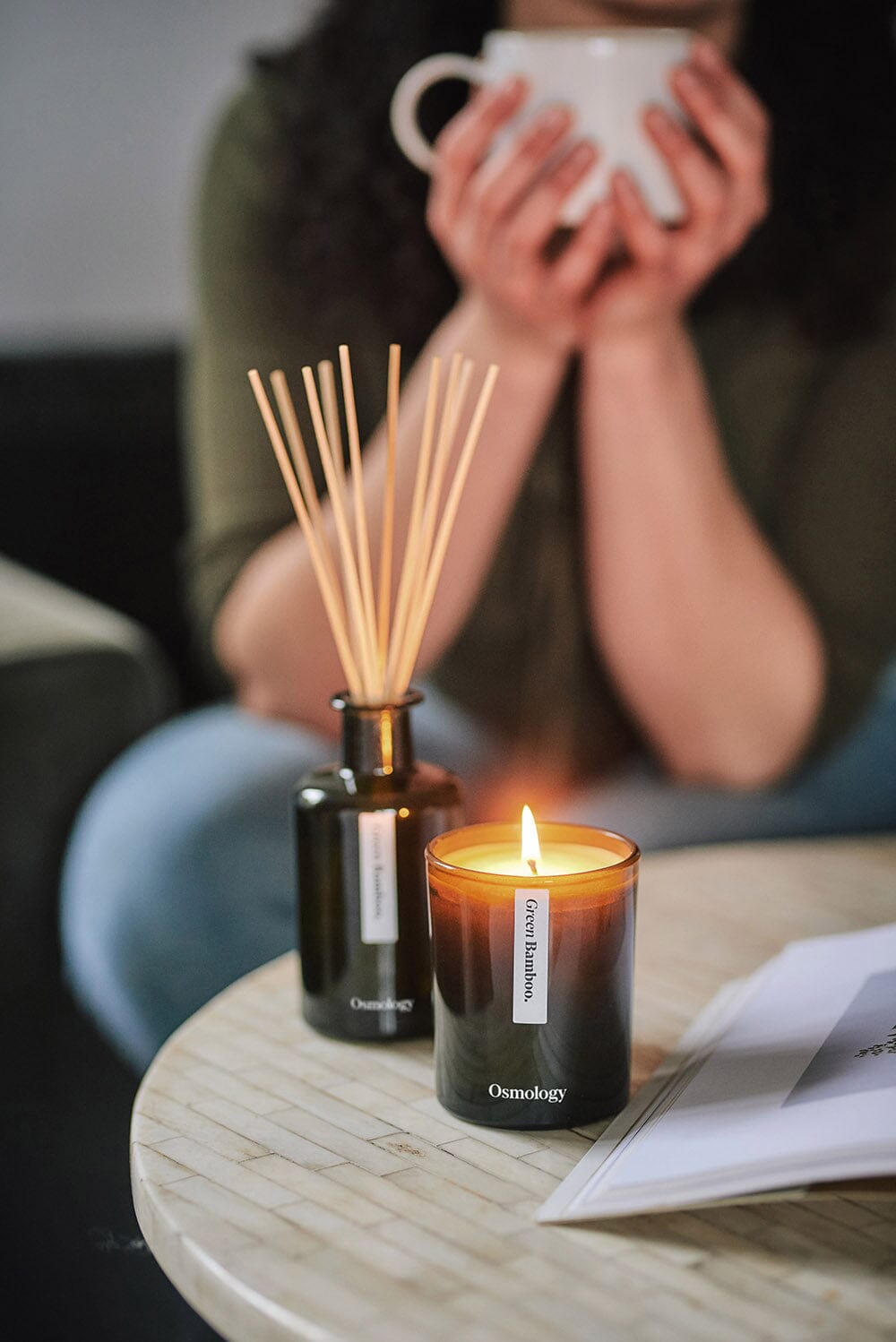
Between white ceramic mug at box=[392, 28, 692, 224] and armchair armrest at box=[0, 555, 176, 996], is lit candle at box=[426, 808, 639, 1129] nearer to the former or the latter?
white ceramic mug at box=[392, 28, 692, 224]

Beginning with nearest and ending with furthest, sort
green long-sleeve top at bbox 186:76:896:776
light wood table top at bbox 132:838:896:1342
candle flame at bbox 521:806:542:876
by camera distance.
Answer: light wood table top at bbox 132:838:896:1342 < candle flame at bbox 521:806:542:876 < green long-sleeve top at bbox 186:76:896:776

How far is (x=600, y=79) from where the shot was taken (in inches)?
27.5

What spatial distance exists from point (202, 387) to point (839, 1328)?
3.00 ft

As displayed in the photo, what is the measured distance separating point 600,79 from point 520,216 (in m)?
0.10

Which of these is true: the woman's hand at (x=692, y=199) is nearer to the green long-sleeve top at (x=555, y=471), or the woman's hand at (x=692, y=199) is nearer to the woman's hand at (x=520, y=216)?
the woman's hand at (x=520, y=216)

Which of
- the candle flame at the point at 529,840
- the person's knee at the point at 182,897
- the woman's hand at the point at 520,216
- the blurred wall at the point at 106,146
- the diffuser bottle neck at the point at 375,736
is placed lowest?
the person's knee at the point at 182,897

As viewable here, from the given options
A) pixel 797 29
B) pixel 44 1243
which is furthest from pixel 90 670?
pixel 797 29

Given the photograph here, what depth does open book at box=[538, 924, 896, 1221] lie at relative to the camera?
1.26ft

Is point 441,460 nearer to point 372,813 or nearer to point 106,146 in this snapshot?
point 372,813

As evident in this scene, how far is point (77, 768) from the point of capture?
119 centimetres

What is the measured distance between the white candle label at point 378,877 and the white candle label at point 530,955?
82mm

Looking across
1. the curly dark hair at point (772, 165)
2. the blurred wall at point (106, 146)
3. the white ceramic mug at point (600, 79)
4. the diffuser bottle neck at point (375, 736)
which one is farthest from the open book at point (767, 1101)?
the blurred wall at point (106, 146)

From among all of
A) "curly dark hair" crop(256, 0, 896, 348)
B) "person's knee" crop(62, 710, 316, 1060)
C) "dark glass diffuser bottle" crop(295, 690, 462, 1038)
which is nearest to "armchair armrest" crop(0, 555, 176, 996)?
"person's knee" crop(62, 710, 316, 1060)

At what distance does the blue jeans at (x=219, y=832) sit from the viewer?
3.02 feet
